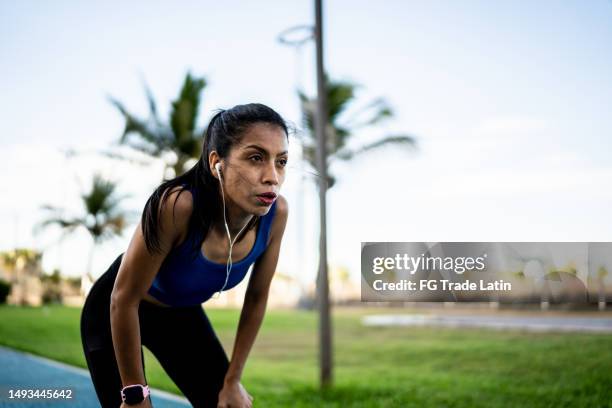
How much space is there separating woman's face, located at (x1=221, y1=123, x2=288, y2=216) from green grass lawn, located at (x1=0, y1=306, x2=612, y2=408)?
370cm

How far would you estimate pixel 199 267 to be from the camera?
1.97m

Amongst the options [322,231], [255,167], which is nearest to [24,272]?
[322,231]

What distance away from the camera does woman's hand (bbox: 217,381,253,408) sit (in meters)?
2.13

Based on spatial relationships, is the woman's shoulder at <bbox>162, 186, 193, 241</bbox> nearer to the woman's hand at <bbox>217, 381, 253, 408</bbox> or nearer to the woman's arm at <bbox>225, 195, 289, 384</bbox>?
the woman's arm at <bbox>225, 195, 289, 384</bbox>

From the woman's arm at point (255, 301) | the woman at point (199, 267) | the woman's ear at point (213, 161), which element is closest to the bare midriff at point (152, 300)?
the woman at point (199, 267)

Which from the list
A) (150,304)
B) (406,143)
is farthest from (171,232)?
(406,143)

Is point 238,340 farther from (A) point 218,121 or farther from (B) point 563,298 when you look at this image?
(B) point 563,298

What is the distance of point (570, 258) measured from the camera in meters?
4.84

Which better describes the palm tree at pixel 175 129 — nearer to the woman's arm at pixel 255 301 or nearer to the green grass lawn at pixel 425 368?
the green grass lawn at pixel 425 368

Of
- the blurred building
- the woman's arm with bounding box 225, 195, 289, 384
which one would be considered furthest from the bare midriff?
the blurred building

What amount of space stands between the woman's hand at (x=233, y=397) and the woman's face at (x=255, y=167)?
0.69 metres

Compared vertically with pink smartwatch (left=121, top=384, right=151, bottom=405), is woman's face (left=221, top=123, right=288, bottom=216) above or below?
above

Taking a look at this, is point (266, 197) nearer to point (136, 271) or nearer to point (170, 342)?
point (136, 271)

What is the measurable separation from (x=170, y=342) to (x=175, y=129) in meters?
17.7
